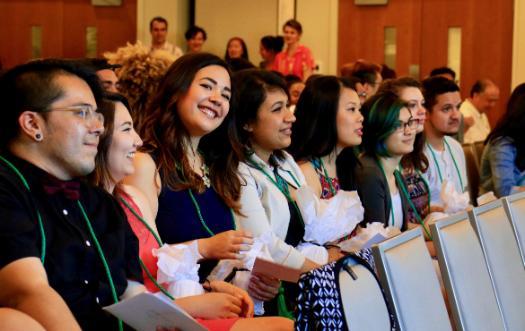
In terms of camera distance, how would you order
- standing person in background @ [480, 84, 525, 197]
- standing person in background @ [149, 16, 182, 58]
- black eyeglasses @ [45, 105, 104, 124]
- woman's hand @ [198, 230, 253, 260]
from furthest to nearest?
standing person in background @ [149, 16, 182, 58] → standing person in background @ [480, 84, 525, 197] → woman's hand @ [198, 230, 253, 260] → black eyeglasses @ [45, 105, 104, 124]

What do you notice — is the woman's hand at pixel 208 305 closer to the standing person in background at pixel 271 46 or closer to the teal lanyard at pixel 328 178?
the teal lanyard at pixel 328 178

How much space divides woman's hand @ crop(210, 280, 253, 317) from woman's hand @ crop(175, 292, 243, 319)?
0.30 ft

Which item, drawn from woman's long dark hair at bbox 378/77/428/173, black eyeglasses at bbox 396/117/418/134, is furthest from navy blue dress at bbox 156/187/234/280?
woman's long dark hair at bbox 378/77/428/173

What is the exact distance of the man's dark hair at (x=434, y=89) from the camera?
18.4 ft

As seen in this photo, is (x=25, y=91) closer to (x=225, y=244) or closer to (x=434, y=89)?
(x=225, y=244)

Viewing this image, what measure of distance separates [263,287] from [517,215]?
1020mm

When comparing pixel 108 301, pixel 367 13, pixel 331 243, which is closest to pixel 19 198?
pixel 108 301

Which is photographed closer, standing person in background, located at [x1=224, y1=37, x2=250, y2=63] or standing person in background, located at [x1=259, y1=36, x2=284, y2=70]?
standing person in background, located at [x1=259, y1=36, x2=284, y2=70]

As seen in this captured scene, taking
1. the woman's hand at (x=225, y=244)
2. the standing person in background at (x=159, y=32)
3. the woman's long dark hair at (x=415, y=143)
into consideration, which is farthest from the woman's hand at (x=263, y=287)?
the standing person in background at (x=159, y=32)

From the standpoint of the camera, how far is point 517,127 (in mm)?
5855

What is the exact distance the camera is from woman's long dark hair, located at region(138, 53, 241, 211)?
341cm

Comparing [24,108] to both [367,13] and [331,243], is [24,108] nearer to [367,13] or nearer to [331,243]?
[331,243]

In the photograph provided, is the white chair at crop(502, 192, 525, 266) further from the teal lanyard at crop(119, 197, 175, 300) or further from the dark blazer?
the teal lanyard at crop(119, 197, 175, 300)

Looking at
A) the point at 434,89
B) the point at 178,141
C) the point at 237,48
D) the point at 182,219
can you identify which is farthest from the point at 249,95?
the point at 237,48
